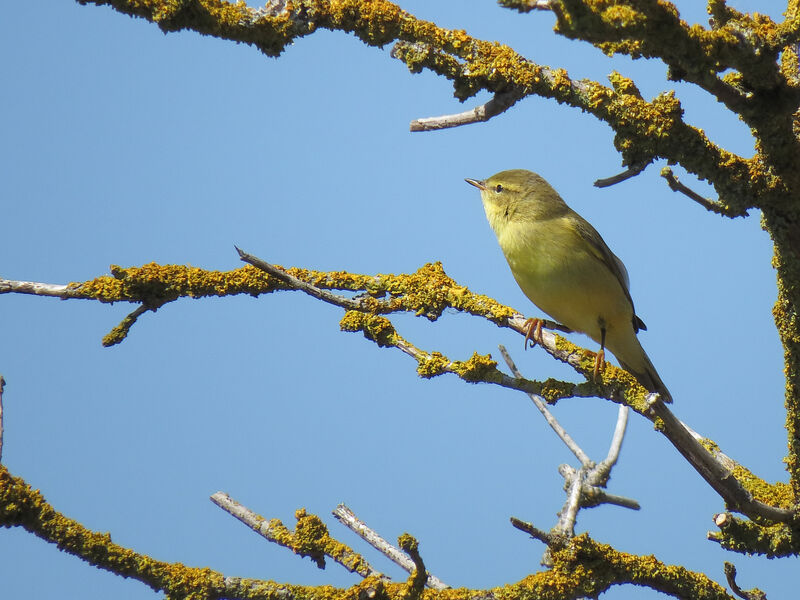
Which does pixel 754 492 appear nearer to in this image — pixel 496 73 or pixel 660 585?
pixel 660 585

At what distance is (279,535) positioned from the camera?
12.4ft

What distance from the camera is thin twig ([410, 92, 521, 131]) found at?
3.34 m

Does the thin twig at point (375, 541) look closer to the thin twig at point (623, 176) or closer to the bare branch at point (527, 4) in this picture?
the thin twig at point (623, 176)

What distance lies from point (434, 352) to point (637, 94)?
143 cm

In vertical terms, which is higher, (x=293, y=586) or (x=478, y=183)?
(x=478, y=183)

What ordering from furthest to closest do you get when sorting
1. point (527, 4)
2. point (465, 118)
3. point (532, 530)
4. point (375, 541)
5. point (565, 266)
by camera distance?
point (565, 266) < point (375, 541) < point (465, 118) < point (532, 530) < point (527, 4)

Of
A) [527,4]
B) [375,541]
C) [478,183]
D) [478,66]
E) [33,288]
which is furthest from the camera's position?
[478,183]

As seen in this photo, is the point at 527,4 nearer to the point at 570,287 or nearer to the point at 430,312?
the point at 430,312

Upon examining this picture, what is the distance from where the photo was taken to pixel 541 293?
467 cm

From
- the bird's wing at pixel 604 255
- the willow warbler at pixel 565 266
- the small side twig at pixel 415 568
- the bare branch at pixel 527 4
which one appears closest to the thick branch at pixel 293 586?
the small side twig at pixel 415 568

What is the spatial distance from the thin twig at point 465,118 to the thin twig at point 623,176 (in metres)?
0.51

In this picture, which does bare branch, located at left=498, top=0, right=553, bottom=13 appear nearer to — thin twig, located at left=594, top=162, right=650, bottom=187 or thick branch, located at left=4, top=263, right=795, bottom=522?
thin twig, located at left=594, top=162, right=650, bottom=187

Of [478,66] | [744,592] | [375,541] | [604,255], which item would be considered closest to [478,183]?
[604,255]

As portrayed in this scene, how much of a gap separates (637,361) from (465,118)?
2.26 metres
